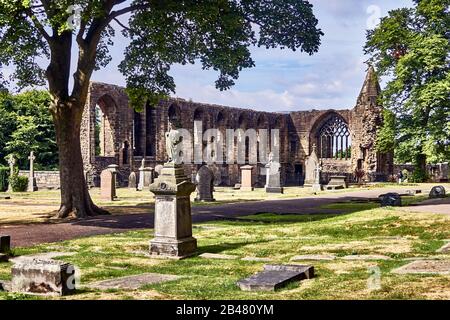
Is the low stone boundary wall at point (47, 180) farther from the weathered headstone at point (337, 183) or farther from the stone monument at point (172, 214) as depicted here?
the stone monument at point (172, 214)

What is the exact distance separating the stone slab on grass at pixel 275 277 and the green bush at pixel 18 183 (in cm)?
2810

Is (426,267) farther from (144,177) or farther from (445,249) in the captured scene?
(144,177)

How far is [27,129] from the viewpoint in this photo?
41.8 metres

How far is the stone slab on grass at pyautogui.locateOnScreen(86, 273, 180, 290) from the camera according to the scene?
7.31 meters

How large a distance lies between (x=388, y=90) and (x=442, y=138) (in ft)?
16.3

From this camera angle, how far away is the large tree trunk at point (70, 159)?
18.1 meters

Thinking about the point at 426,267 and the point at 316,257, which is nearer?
the point at 426,267

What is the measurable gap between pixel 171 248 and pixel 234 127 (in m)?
40.6

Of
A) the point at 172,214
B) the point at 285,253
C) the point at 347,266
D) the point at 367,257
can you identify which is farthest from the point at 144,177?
the point at 347,266

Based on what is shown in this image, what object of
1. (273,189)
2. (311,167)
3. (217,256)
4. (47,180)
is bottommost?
(217,256)

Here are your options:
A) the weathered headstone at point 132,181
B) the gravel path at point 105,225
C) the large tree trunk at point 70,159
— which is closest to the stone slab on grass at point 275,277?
the gravel path at point 105,225

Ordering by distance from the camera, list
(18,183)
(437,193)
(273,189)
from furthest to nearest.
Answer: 1. (18,183)
2. (273,189)
3. (437,193)

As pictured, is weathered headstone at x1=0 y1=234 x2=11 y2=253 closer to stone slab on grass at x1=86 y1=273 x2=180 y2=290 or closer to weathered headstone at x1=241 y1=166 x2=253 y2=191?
stone slab on grass at x1=86 y1=273 x2=180 y2=290

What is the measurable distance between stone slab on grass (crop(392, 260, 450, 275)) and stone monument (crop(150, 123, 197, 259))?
405cm
